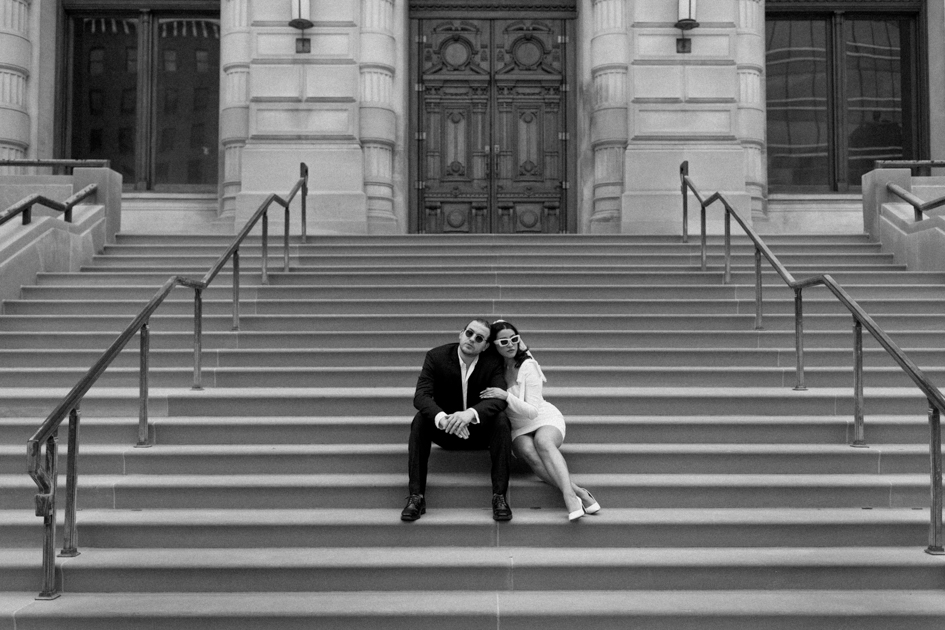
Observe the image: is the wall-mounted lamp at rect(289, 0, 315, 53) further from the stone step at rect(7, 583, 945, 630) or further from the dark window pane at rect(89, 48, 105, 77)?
the stone step at rect(7, 583, 945, 630)

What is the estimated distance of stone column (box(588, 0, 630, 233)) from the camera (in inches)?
600

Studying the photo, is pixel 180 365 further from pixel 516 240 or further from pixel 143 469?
pixel 516 240

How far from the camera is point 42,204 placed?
10.7 metres

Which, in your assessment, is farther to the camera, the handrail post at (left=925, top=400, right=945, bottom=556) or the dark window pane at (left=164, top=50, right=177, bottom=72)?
the dark window pane at (left=164, top=50, right=177, bottom=72)

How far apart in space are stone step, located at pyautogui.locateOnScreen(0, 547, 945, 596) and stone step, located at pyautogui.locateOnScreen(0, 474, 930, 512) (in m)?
0.62

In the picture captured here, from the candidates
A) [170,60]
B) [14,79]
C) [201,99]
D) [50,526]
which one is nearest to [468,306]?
[50,526]

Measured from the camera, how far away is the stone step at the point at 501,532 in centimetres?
636

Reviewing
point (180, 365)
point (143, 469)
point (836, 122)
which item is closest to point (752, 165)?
point (836, 122)

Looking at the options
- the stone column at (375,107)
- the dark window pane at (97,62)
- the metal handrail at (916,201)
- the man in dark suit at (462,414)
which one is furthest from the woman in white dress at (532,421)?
the dark window pane at (97,62)

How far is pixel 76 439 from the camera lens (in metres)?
6.10

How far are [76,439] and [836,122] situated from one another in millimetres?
13972

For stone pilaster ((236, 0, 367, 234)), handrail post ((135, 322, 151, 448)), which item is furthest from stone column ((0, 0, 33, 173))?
handrail post ((135, 322, 151, 448))

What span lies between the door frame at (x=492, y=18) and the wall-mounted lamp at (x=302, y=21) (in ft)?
6.56

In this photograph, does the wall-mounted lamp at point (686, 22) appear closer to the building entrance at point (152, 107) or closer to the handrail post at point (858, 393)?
the building entrance at point (152, 107)
